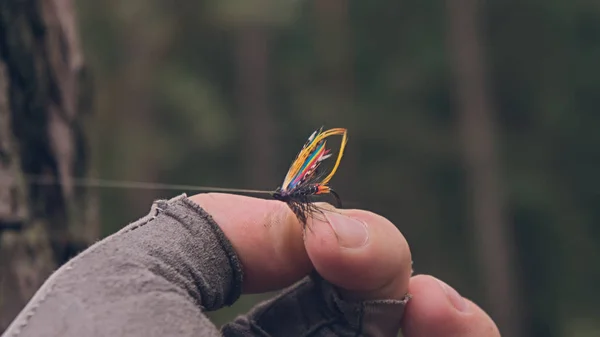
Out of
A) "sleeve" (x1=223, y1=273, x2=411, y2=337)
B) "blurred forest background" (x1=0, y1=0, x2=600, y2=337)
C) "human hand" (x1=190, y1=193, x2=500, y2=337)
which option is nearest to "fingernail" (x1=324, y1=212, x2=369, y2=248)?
"human hand" (x1=190, y1=193, x2=500, y2=337)

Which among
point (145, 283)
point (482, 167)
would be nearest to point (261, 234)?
point (145, 283)

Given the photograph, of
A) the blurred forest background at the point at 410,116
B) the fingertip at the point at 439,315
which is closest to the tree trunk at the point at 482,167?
the blurred forest background at the point at 410,116

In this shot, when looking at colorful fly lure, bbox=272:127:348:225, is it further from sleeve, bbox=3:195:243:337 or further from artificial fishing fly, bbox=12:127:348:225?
sleeve, bbox=3:195:243:337

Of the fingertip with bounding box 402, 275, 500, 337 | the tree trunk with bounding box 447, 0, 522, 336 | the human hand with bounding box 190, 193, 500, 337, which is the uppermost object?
the human hand with bounding box 190, 193, 500, 337

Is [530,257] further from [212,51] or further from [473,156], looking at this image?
[212,51]

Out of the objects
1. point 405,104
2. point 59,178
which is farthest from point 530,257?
point 59,178

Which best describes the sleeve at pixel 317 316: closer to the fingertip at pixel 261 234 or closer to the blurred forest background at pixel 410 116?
the fingertip at pixel 261 234
